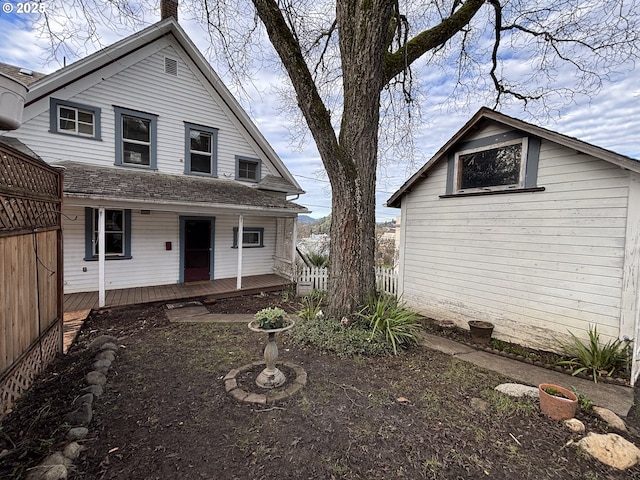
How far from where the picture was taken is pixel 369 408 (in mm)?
2996

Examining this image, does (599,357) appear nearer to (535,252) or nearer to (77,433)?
(535,252)

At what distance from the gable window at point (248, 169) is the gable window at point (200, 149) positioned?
0.88 m

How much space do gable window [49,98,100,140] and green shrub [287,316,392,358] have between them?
768 cm

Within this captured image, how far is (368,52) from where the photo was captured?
4.49 metres

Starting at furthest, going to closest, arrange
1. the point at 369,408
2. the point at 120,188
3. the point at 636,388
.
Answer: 1. the point at 120,188
2. the point at 636,388
3. the point at 369,408

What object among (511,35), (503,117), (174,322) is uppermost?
(511,35)

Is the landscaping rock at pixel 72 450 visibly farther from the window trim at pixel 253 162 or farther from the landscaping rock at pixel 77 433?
the window trim at pixel 253 162

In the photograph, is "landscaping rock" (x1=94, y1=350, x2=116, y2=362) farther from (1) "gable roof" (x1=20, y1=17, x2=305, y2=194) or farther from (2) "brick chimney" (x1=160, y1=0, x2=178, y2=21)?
(2) "brick chimney" (x1=160, y1=0, x2=178, y2=21)

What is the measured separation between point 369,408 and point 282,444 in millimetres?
1029

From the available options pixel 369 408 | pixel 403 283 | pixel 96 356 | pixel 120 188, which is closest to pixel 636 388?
pixel 369 408

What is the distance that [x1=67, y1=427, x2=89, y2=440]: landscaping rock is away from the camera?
7.73ft

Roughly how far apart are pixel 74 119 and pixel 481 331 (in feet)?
36.0

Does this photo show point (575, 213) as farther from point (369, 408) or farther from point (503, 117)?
point (369, 408)

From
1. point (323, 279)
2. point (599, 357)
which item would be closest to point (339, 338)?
point (599, 357)
